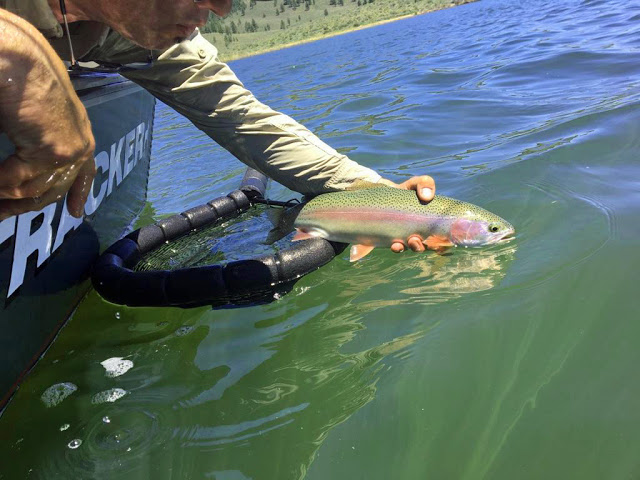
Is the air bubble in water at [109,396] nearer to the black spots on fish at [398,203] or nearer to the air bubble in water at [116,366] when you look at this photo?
the air bubble in water at [116,366]

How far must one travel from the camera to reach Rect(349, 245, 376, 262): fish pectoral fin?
3.77 meters

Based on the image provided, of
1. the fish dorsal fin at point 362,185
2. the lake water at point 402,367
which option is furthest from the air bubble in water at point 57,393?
the fish dorsal fin at point 362,185

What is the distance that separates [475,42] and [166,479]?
708 inches

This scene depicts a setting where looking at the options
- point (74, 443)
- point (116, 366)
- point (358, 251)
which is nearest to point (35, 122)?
point (74, 443)

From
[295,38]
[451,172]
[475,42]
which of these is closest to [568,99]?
[451,172]

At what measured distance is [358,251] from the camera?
3805 mm

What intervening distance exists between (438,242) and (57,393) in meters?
2.61

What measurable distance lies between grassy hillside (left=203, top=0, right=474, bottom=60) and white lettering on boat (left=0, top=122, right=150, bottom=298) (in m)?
55.3

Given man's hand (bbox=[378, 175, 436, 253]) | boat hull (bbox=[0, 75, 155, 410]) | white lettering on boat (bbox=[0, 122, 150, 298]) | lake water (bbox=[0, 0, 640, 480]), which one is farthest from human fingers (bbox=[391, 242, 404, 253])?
boat hull (bbox=[0, 75, 155, 410])

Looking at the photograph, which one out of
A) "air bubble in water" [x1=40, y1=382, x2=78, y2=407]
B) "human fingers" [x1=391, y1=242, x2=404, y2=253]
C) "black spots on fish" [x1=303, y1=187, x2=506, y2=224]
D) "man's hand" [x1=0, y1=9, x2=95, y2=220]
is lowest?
"air bubble in water" [x1=40, y1=382, x2=78, y2=407]

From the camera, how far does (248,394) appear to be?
2619mm

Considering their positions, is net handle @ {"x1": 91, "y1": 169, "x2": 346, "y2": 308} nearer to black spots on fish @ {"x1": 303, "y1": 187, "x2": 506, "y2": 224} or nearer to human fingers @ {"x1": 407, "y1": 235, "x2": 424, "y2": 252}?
black spots on fish @ {"x1": 303, "y1": 187, "x2": 506, "y2": 224}

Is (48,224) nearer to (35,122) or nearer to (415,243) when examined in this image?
(35,122)

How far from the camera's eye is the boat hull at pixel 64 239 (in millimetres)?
2871
